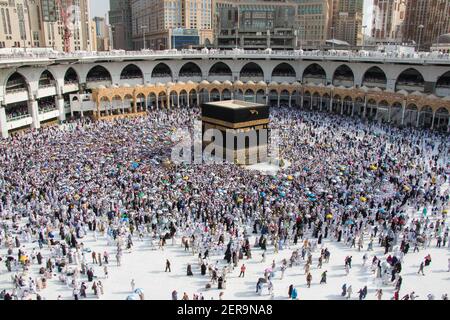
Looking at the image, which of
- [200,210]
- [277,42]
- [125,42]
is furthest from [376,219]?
[125,42]

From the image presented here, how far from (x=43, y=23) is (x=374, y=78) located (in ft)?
259

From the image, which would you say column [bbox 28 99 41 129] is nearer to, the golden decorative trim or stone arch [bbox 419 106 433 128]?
the golden decorative trim

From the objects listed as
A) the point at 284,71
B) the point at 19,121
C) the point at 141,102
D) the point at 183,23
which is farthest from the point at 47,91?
the point at 183,23

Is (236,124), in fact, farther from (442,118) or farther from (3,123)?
(442,118)

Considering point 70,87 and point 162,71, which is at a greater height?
point 162,71

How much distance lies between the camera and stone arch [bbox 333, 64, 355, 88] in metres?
52.9

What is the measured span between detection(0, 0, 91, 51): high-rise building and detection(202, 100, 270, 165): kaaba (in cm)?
4929

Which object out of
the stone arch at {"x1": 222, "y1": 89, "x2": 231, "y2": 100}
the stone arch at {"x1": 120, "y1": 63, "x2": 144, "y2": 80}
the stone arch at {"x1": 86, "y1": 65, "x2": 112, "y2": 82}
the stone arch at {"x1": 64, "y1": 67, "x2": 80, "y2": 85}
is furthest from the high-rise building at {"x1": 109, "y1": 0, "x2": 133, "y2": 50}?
the stone arch at {"x1": 64, "y1": 67, "x2": 80, "y2": 85}

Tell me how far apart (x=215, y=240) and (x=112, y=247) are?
497 cm

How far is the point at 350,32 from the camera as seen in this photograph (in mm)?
129125

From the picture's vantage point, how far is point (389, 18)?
139 metres

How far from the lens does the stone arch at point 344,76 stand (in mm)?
52909

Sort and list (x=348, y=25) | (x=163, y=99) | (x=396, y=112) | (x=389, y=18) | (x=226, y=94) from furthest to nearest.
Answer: (x=389, y=18) → (x=348, y=25) → (x=226, y=94) → (x=163, y=99) → (x=396, y=112)

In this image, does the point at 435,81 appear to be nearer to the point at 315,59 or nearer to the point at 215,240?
the point at 315,59
